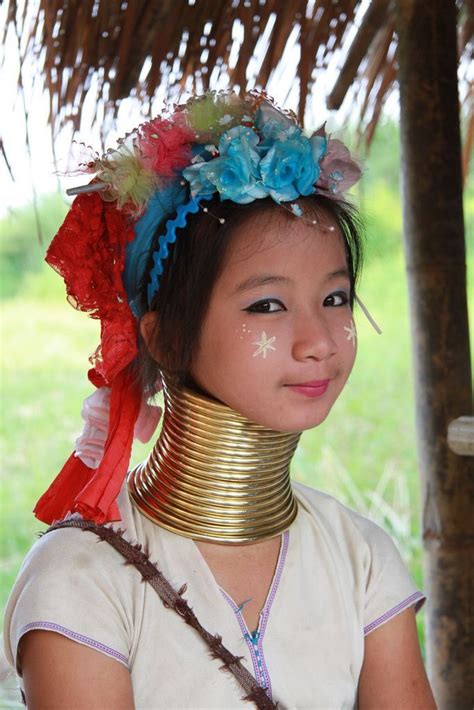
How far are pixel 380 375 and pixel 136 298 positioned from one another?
22.6 ft

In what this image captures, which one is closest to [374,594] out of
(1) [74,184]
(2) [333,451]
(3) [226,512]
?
(3) [226,512]

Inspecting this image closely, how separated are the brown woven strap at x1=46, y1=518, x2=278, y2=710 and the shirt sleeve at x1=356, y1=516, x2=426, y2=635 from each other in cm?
33

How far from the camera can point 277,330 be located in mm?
1874

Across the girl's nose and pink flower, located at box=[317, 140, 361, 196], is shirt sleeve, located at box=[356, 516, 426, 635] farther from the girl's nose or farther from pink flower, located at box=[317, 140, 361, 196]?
pink flower, located at box=[317, 140, 361, 196]

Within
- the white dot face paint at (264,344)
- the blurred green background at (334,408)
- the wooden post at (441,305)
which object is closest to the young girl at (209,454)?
the white dot face paint at (264,344)

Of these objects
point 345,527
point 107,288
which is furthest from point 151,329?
point 345,527

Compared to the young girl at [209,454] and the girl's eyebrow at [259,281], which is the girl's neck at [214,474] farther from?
the girl's eyebrow at [259,281]

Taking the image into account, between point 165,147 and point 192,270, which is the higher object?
point 165,147

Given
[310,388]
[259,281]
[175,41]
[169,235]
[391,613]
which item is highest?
[175,41]

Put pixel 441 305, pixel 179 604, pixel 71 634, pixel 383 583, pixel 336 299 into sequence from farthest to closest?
pixel 441 305 < pixel 383 583 < pixel 336 299 < pixel 179 604 < pixel 71 634

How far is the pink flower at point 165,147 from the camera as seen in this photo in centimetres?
198

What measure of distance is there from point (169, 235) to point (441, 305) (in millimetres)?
800

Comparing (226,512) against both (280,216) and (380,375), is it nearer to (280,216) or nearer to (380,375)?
(280,216)

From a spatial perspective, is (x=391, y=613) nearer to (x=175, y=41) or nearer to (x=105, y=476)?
(x=105, y=476)
